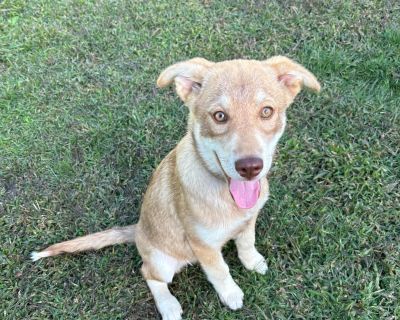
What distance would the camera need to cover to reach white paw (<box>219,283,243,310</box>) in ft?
11.5

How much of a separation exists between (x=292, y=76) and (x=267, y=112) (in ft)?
1.26

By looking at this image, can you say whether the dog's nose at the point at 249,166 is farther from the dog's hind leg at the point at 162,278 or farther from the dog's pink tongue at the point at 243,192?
the dog's hind leg at the point at 162,278

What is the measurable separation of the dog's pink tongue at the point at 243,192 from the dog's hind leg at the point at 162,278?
2.88 feet

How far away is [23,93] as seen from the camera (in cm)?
529

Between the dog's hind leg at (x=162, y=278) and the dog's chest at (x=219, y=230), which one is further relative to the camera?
the dog's hind leg at (x=162, y=278)

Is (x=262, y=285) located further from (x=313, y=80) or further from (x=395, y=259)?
(x=313, y=80)

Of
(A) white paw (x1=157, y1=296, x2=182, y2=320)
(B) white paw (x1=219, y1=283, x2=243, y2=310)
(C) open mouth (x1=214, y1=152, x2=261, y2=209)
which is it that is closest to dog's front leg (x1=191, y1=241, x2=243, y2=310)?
(B) white paw (x1=219, y1=283, x2=243, y2=310)

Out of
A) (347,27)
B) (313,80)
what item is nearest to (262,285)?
(313,80)

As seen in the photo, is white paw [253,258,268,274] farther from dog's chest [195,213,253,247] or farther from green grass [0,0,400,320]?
dog's chest [195,213,253,247]

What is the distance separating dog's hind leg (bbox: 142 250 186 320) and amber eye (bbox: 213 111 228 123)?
1.23m

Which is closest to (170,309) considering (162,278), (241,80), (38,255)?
(162,278)

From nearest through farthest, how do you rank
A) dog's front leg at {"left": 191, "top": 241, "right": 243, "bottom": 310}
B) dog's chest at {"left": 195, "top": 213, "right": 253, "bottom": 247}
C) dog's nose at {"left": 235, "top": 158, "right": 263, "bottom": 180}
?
dog's nose at {"left": 235, "top": 158, "right": 263, "bottom": 180}
dog's chest at {"left": 195, "top": 213, "right": 253, "bottom": 247}
dog's front leg at {"left": 191, "top": 241, "right": 243, "bottom": 310}

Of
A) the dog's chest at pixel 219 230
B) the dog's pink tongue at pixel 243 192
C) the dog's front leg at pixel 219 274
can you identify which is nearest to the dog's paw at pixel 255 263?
the dog's front leg at pixel 219 274

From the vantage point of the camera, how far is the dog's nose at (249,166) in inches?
99.2
